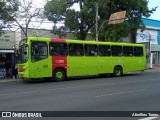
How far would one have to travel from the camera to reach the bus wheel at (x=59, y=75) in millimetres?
21102

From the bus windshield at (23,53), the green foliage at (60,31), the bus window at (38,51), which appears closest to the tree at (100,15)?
the green foliage at (60,31)

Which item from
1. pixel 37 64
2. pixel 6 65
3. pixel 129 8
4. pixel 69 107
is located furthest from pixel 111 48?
pixel 69 107

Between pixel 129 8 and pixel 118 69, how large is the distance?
Result: 1233 cm

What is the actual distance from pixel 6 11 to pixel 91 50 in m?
7.89

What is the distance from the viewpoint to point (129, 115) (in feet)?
28.5

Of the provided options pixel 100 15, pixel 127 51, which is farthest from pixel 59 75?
pixel 100 15

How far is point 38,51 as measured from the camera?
66.2 feet

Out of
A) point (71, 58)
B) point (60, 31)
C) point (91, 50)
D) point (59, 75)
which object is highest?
point (60, 31)

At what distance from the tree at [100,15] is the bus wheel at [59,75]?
41.8 ft

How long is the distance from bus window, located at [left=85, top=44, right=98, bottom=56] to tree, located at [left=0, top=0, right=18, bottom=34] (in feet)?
23.6

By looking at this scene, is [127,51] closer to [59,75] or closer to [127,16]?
[59,75]

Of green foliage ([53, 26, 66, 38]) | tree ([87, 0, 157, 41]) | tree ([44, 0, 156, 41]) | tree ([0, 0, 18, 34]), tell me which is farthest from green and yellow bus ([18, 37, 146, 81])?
green foliage ([53, 26, 66, 38])

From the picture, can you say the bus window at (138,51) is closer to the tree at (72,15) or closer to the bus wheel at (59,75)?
the bus wheel at (59,75)

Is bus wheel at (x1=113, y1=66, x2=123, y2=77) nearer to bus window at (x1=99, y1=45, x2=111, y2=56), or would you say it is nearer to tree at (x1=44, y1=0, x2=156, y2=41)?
bus window at (x1=99, y1=45, x2=111, y2=56)
